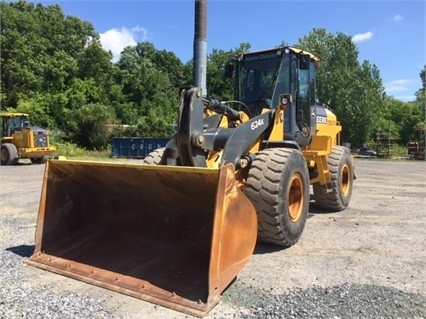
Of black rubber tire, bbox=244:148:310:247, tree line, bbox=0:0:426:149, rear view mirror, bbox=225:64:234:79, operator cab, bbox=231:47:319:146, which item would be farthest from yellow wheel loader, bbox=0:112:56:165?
black rubber tire, bbox=244:148:310:247

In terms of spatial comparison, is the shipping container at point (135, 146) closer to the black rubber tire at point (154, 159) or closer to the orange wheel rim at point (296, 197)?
the black rubber tire at point (154, 159)

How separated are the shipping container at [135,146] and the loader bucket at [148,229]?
20299 mm

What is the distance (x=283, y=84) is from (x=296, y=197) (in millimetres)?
1818

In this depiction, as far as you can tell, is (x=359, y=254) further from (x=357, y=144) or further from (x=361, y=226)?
(x=357, y=144)

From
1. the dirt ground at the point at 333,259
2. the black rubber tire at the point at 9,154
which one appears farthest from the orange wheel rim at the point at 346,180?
the black rubber tire at the point at 9,154

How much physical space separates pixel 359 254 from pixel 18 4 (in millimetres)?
43441

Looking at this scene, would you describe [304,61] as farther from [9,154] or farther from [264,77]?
[9,154]

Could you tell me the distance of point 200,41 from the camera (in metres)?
11.4

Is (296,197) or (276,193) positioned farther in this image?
(296,197)

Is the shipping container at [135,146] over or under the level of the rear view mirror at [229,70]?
under

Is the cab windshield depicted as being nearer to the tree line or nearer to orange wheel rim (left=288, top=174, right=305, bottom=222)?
orange wheel rim (left=288, top=174, right=305, bottom=222)

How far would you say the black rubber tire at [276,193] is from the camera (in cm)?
464

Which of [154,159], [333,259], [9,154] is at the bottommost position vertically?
[333,259]

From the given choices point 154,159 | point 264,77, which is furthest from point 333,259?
point 264,77
